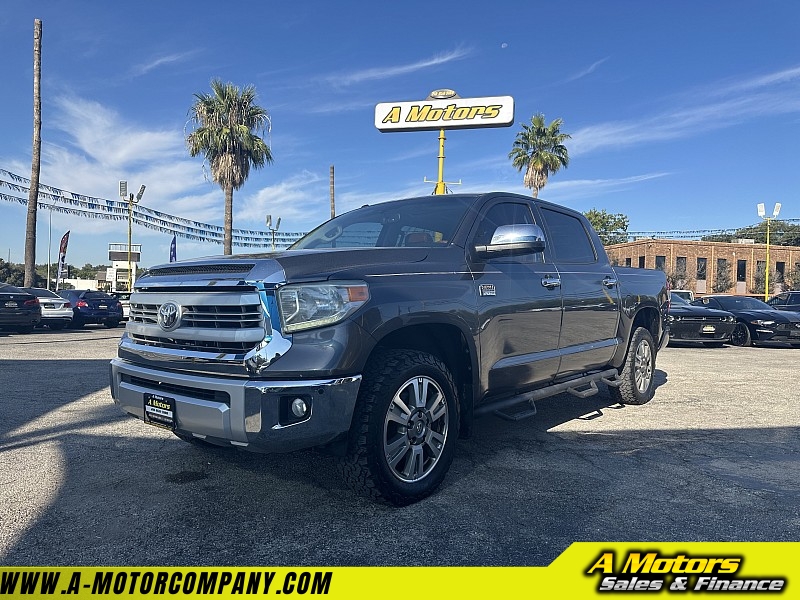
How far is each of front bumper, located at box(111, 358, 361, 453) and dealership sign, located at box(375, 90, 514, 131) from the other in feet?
79.7

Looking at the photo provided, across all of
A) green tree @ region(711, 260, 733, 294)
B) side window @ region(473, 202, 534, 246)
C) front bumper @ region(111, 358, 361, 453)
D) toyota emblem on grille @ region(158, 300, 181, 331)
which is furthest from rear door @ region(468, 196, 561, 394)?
green tree @ region(711, 260, 733, 294)

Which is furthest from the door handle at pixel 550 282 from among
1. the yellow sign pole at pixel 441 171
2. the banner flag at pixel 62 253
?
the banner flag at pixel 62 253

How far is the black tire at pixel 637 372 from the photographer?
20.0 feet

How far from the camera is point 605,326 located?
537cm

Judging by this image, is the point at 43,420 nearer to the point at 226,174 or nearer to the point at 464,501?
the point at 464,501

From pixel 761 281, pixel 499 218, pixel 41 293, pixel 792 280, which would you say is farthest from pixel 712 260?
pixel 499 218

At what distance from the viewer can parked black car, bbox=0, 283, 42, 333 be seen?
15.0m

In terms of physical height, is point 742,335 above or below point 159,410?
below

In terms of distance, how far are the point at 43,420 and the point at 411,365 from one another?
3.95 m

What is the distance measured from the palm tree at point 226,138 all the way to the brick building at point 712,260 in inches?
1369

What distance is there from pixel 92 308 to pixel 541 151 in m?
23.2

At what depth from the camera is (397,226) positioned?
4.36 metres

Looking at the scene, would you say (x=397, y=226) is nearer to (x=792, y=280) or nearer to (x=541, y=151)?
(x=541, y=151)

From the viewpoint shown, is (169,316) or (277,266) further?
(169,316)
